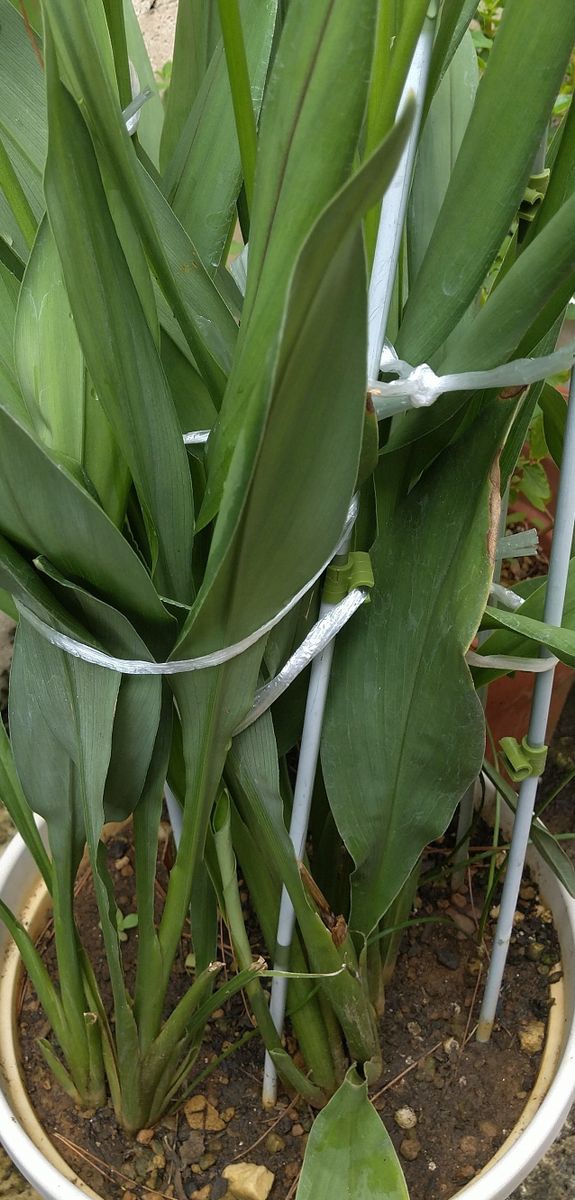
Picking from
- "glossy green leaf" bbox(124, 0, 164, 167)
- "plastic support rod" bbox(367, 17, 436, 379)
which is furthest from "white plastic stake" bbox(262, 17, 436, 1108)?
"glossy green leaf" bbox(124, 0, 164, 167)

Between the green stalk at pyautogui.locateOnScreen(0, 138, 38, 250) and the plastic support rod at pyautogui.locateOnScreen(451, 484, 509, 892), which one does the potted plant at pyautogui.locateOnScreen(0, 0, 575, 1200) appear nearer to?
the green stalk at pyautogui.locateOnScreen(0, 138, 38, 250)

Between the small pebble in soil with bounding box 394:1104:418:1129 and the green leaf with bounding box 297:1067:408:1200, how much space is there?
14cm

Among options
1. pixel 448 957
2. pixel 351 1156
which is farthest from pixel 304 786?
pixel 448 957

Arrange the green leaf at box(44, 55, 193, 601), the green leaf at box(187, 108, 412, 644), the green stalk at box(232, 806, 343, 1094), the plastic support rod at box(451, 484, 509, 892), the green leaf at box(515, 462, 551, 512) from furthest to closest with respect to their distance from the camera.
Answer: the green leaf at box(515, 462, 551, 512), the plastic support rod at box(451, 484, 509, 892), the green stalk at box(232, 806, 343, 1094), the green leaf at box(44, 55, 193, 601), the green leaf at box(187, 108, 412, 644)

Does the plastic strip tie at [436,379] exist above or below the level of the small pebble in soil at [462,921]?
above

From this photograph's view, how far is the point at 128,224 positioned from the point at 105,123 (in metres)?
0.05

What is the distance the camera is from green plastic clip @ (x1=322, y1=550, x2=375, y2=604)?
0.42m

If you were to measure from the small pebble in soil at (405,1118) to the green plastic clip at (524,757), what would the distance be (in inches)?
10.2

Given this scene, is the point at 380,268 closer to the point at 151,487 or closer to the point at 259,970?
the point at 151,487

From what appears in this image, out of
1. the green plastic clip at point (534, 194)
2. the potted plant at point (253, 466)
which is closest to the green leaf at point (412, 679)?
the potted plant at point (253, 466)

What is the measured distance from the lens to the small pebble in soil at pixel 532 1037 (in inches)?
24.9

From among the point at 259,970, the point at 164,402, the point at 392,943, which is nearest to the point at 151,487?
the point at 164,402

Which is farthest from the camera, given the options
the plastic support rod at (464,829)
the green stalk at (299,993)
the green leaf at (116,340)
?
the plastic support rod at (464,829)

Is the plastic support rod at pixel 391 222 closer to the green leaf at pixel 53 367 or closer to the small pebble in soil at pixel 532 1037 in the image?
the green leaf at pixel 53 367
